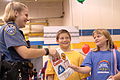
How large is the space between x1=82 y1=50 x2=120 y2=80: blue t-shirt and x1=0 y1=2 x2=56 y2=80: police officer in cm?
56

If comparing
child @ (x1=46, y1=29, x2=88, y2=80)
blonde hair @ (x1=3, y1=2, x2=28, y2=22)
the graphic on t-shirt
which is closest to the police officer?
blonde hair @ (x1=3, y1=2, x2=28, y2=22)

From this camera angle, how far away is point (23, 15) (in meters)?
1.52

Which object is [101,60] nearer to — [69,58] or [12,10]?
[69,58]

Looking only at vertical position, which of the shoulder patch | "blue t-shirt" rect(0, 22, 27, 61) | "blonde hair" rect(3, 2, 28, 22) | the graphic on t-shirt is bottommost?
the graphic on t-shirt

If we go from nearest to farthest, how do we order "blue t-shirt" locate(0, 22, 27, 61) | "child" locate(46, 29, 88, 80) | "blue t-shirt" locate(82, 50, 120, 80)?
"blue t-shirt" locate(0, 22, 27, 61) < "blue t-shirt" locate(82, 50, 120, 80) < "child" locate(46, 29, 88, 80)

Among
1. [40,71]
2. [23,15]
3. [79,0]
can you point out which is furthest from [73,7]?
[23,15]

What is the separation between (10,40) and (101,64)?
3.10ft

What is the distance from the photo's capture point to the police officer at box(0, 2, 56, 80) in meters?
1.39

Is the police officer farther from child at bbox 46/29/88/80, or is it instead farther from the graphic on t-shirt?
A: the graphic on t-shirt

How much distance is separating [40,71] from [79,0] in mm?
2685

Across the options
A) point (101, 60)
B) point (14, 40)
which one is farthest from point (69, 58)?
point (14, 40)

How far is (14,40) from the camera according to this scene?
1.39 m

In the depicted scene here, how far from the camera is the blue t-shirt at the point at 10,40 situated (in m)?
1.38

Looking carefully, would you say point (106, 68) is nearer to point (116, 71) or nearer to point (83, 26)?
point (116, 71)
